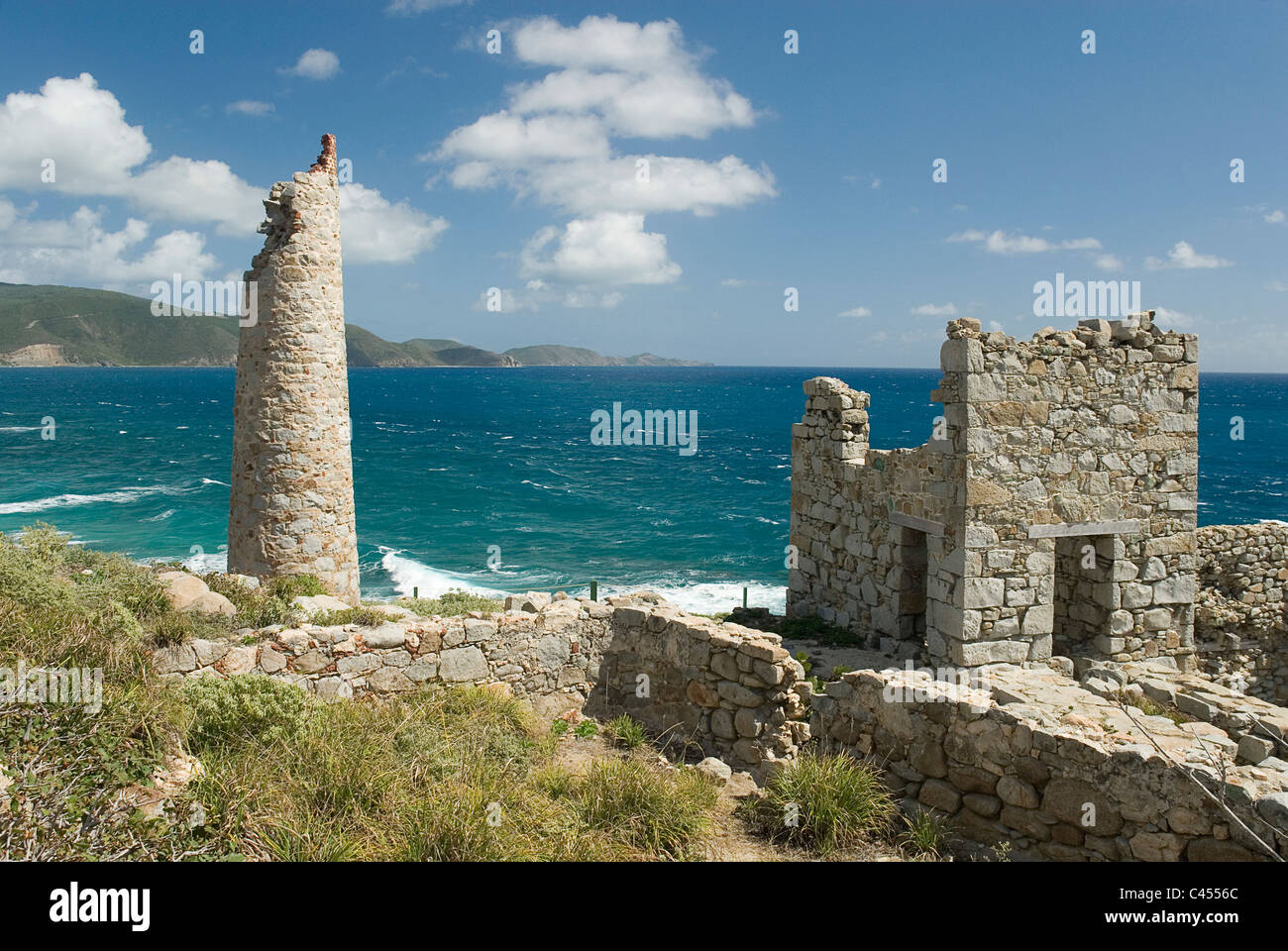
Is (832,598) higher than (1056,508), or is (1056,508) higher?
(1056,508)

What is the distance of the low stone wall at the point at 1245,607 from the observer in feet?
40.1

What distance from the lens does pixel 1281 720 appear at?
811cm

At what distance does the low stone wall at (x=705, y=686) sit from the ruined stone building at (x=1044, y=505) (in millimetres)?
3152

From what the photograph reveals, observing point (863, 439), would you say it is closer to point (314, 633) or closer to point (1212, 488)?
point (314, 633)

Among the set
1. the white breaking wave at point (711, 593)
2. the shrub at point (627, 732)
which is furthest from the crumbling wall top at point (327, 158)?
the white breaking wave at point (711, 593)

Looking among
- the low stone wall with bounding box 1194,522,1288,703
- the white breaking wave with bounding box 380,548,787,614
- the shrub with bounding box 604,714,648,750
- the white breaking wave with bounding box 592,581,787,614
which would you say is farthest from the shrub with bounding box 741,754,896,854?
the white breaking wave with bounding box 380,548,787,614

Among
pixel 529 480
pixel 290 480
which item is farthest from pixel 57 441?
pixel 290 480

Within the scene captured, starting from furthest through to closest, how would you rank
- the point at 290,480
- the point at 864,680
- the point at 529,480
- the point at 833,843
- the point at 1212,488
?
the point at 529,480, the point at 1212,488, the point at 290,480, the point at 864,680, the point at 833,843

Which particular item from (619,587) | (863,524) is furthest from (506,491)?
(863,524)

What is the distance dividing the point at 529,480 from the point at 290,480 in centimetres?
4836

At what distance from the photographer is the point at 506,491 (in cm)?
5525

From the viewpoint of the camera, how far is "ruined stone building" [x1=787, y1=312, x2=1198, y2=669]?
10.2m

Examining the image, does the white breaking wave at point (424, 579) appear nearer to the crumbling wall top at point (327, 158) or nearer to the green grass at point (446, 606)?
the green grass at point (446, 606)

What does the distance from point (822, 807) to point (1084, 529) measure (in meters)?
6.17
